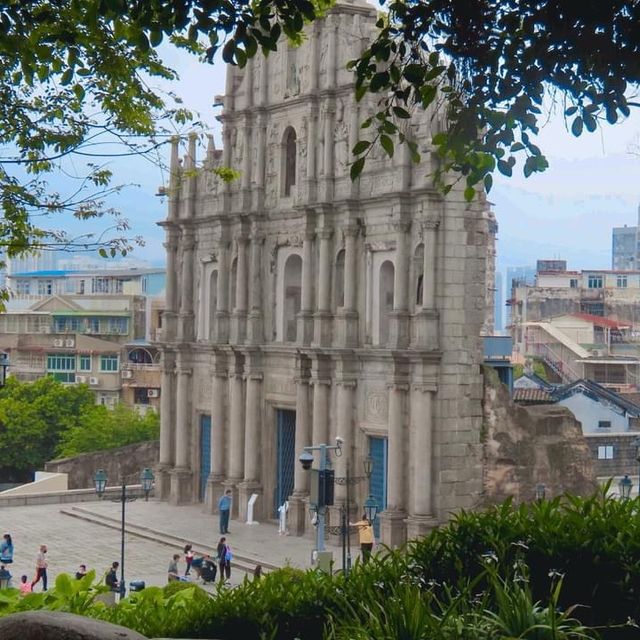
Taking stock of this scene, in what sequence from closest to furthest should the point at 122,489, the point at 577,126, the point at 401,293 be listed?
the point at 577,126 → the point at 122,489 → the point at 401,293

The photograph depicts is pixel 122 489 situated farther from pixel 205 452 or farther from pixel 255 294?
pixel 205 452

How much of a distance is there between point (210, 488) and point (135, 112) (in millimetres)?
24822

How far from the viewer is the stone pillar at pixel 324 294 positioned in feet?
119

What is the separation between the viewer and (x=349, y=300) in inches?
1400

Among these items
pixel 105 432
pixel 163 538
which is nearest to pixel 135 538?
pixel 163 538

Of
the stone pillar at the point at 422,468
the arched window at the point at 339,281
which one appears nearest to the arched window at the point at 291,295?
the arched window at the point at 339,281

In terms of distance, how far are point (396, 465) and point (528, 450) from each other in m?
→ 3.26

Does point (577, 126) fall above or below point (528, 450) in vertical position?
above

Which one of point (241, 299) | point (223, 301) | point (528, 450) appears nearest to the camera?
point (528, 450)

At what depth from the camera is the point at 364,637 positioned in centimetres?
939

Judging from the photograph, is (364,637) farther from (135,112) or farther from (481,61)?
(135,112)

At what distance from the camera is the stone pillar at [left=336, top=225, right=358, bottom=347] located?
35.5 metres

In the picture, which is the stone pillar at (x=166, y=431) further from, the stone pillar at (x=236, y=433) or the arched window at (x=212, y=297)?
the stone pillar at (x=236, y=433)

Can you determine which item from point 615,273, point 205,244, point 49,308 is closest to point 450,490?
point 205,244
